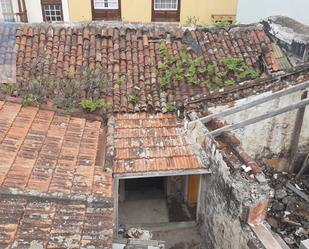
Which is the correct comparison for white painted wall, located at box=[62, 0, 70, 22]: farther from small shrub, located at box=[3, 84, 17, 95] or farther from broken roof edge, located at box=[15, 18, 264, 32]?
small shrub, located at box=[3, 84, 17, 95]

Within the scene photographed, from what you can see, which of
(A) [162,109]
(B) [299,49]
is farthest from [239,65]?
(A) [162,109]

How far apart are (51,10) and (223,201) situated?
11236mm

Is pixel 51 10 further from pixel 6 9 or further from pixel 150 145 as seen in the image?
pixel 150 145

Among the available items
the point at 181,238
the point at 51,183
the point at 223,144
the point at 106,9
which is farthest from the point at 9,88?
the point at 106,9

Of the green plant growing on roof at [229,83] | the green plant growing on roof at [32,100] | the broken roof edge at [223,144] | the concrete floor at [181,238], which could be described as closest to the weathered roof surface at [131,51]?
the green plant growing on roof at [229,83]

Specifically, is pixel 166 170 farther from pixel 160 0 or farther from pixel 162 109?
pixel 160 0

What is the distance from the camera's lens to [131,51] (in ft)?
33.3

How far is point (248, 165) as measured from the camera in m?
7.42

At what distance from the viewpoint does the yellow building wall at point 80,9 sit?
14.9m

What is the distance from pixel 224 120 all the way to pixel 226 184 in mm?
2090

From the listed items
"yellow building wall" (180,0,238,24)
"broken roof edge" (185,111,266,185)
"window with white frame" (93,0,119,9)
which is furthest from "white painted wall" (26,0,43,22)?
"broken roof edge" (185,111,266,185)

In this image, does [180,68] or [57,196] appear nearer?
[57,196]

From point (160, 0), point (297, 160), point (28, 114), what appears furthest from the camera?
point (160, 0)

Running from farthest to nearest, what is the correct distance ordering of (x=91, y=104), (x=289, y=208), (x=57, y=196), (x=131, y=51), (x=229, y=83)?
(x=131, y=51)
(x=289, y=208)
(x=229, y=83)
(x=91, y=104)
(x=57, y=196)
